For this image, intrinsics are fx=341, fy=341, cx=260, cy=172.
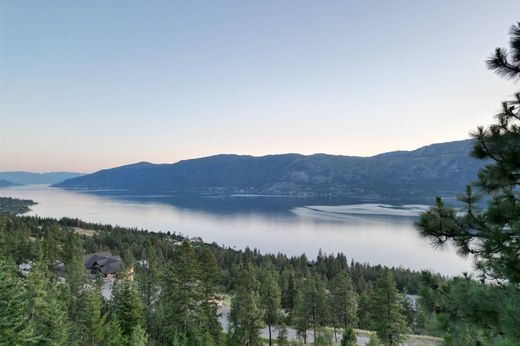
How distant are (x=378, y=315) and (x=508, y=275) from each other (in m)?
32.6

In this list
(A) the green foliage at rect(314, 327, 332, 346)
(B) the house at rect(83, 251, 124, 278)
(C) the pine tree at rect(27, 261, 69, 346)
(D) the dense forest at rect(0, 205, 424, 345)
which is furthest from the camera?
(B) the house at rect(83, 251, 124, 278)

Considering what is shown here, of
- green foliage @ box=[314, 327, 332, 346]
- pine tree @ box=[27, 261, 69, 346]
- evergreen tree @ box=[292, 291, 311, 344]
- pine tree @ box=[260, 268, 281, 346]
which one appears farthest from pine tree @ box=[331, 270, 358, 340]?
pine tree @ box=[27, 261, 69, 346]

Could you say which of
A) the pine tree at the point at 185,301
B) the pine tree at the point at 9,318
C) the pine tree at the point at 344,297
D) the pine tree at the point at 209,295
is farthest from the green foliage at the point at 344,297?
the pine tree at the point at 9,318

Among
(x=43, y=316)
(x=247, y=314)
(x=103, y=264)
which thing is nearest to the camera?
(x=43, y=316)

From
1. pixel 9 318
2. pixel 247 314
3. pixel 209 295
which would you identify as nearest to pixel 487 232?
pixel 9 318

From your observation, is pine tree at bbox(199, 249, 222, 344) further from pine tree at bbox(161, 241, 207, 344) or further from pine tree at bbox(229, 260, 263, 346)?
pine tree at bbox(229, 260, 263, 346)

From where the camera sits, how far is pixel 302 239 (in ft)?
547

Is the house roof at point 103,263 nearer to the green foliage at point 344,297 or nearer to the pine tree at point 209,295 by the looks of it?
the pine tree at point 209,295

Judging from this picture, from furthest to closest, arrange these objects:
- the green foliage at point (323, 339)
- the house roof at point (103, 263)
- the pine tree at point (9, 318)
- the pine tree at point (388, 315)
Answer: the house roof at point (103, 263) < the pine tree at point (388, 315) < the green foliage at point (323, 339) < the pine tree at point (9, 318)

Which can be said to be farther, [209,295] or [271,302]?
[271,302]

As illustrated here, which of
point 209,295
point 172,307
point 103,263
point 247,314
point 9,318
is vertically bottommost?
point 103,263

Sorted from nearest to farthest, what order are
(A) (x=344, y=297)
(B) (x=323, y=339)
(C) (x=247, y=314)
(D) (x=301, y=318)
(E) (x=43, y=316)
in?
1. (E) (x=43, y=316)
2. (B) (x=323, y=339)
3. (C) (x=247, y=314)
4. (D) (x=301, y=318)
5. (A) (x=344, y=297)

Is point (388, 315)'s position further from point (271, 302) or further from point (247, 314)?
point (271, 302)

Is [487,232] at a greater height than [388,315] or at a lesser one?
greater
